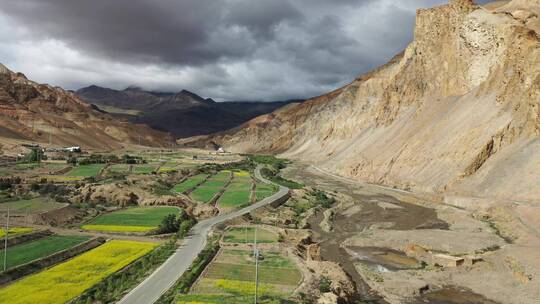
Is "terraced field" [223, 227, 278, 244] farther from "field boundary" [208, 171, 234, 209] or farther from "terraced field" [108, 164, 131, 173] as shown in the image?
"terraced field" [108, 164, 131, 173]

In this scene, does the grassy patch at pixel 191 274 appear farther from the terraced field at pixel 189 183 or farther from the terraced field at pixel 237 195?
the terraced field at pixel 189 183

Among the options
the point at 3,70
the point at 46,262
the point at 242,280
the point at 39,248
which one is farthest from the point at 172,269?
the point at 3,70

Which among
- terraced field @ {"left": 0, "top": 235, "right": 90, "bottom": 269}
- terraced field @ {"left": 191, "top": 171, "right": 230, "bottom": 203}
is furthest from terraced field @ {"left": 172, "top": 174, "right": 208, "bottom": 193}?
terraced field @ {"left": 0, "top": 235, "right": 90, "bottom": 269}

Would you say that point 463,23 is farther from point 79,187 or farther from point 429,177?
point 79,187

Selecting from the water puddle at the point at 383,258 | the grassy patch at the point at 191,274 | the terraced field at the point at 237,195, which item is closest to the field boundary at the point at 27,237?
the grassy patch at the point at 191,274

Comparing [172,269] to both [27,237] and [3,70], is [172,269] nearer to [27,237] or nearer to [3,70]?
[27,237]
